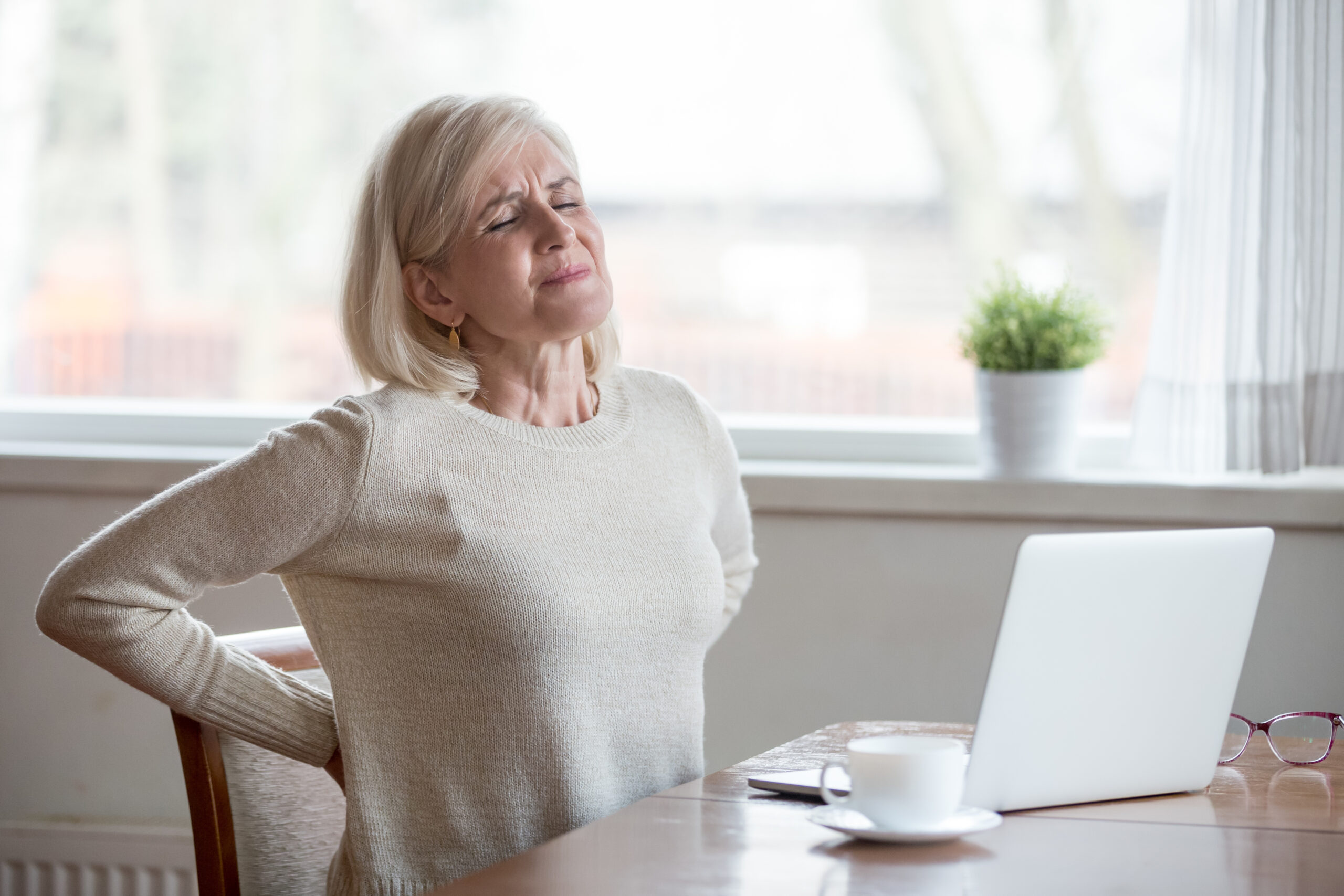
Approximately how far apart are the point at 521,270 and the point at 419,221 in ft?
0.42

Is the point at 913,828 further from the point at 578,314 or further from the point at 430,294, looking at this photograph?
the point at 430,294

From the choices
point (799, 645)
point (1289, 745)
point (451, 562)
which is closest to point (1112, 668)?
point (1289, 745)

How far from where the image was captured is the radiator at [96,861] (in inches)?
85.1

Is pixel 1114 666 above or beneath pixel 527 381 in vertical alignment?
beneath

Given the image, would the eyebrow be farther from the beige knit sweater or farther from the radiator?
the radiator

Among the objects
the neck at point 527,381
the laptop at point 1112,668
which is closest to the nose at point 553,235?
the neck at point 527,381

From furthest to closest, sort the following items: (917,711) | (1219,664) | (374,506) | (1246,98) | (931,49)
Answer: (931,49)
(917,711)
(1246,98)
(374,506)
(1219,664)

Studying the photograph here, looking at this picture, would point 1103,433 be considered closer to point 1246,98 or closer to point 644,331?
point 1246,98

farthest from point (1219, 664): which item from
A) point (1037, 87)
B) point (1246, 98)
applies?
point (1037, 87)

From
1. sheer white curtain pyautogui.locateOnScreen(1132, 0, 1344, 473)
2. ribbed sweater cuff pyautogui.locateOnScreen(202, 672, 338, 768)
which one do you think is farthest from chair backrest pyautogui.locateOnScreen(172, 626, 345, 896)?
sheer white curtain pyautogui.locateOnScreen(1132, 0, 1344, 473)

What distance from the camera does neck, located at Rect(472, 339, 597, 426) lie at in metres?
1.47

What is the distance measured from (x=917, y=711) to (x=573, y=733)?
2.98ft

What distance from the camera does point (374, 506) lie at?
1292mm

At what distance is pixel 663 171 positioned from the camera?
233cm
